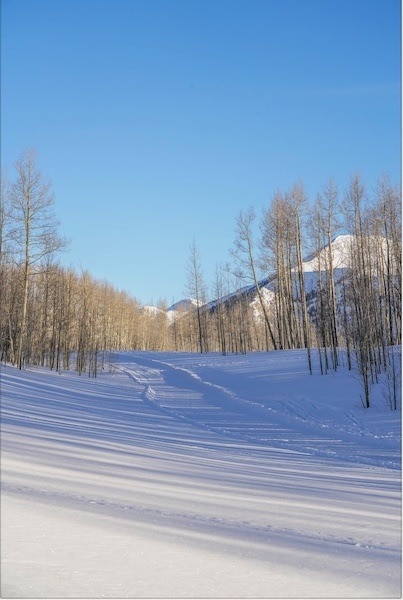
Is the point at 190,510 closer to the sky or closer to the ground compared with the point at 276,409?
closer to the sky

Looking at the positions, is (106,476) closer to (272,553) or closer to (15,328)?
(272,553)

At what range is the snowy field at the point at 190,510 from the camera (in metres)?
2.51

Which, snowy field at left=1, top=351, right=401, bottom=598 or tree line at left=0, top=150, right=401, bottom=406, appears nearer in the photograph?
snowy field at left=1, top=351, right=401, bottom=598

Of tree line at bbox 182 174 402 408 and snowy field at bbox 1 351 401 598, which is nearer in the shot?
snowy field at bbox 1 351 401 598

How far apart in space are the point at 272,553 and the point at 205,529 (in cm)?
51

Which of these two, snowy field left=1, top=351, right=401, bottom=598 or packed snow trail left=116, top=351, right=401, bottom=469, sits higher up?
snowy field left=1, top=351, right=401, bottom=598

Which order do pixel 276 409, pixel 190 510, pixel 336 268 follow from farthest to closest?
1. pixel 336 268
2. pixel 276 409
3. pixel 190 510

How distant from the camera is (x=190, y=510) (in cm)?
359

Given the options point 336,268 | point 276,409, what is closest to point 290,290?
point 336,268

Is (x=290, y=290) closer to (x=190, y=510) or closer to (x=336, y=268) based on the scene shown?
(x=336, y=268)

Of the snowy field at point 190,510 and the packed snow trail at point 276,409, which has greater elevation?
the snowy field at point 190,510

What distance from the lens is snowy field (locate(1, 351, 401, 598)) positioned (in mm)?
2510

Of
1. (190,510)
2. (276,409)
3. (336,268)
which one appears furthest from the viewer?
(336,268)

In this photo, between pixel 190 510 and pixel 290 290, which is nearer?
pixel 190 510
